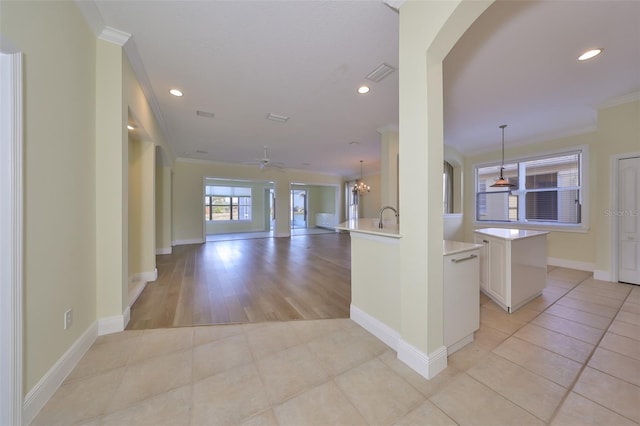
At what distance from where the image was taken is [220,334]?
211 centimetres

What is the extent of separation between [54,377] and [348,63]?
11.6 ft

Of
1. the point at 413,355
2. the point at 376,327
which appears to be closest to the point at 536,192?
the point at 376,327

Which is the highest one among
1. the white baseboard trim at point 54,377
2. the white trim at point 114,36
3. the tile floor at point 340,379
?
the white trim at point 114,36

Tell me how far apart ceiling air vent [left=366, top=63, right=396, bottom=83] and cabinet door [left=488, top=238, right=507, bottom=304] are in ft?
7.74

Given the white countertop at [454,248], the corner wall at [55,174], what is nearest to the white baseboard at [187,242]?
the corner wall at [55,174]

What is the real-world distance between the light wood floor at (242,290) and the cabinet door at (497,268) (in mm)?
1762

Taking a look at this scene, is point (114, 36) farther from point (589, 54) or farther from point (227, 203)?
point (227, 203)

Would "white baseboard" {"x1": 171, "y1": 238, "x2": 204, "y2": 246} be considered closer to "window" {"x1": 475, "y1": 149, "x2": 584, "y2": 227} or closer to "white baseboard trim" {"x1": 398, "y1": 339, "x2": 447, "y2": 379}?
"white baseboard trim" {"x1": 398, "y1": 339, "x2": 447, "y2": 379}

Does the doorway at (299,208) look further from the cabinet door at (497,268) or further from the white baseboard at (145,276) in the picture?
the cabinet door at (497,268)

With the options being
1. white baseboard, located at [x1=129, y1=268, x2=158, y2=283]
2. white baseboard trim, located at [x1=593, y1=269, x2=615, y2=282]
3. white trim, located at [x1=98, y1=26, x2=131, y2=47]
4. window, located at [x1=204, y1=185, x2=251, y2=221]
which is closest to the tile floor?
white baseboard, located at [x1=129, y1=268, x2=158, y2=283]

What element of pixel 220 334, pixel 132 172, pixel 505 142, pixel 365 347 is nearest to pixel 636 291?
pixel 505 142

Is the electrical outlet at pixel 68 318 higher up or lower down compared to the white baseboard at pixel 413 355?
higher up

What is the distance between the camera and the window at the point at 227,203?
405 inches

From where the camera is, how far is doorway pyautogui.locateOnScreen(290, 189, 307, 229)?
13.1 metres
